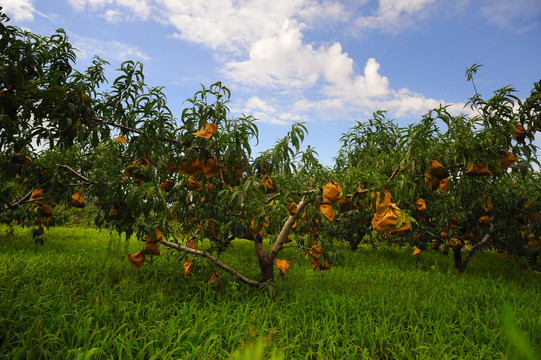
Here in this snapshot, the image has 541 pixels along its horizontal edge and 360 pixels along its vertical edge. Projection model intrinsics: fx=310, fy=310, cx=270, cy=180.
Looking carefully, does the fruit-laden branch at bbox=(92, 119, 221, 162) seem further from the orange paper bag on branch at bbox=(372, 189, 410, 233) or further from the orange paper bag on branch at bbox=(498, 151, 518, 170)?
the orange paper bag on branch at bbox=(498, 151, 518, 170)

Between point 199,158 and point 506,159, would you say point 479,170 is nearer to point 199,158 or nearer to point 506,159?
point 506,159

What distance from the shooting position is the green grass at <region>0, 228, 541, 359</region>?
2078 millimetres

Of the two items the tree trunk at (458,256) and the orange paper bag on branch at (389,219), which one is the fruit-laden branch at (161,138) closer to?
the orange paper bag on branch at (389,219)

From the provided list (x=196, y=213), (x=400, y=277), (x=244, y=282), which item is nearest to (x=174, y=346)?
(x=244, y=282)

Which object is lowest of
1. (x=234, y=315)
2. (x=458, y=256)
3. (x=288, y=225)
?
(x=234, y=315)

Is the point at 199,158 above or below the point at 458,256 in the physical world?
above

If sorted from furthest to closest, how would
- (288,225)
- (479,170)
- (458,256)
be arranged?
(458,256) < (288,225) < (479,170)

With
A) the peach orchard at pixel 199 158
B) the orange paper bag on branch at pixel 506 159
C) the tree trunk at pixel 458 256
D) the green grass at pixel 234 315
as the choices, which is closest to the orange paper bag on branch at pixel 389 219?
the peach orchard at pixel 199 158

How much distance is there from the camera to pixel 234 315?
8.20 feet

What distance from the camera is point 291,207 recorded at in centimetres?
291

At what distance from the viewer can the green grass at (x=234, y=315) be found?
208 centimetres

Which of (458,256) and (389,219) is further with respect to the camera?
(458,256)

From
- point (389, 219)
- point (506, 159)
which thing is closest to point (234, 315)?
point (389, 219)

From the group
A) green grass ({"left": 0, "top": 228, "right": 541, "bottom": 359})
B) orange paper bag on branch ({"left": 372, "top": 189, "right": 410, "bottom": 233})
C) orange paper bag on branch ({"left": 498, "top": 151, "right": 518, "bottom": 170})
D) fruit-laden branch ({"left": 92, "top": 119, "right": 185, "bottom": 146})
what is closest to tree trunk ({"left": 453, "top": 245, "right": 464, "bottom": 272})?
green grass ({"left": 0, "top": 228, "right": 541, "bottom": 359})
